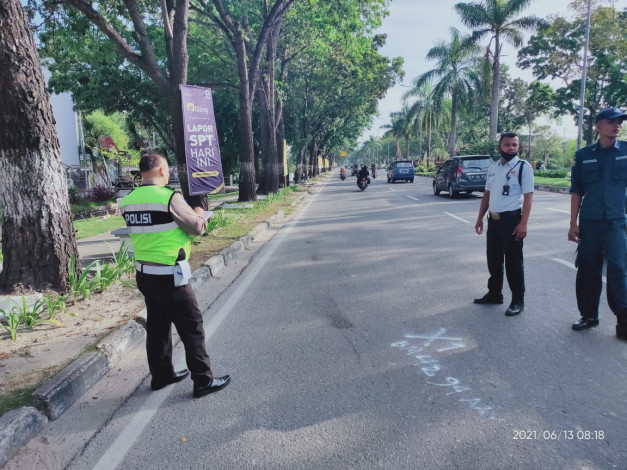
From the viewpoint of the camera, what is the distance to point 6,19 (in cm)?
514

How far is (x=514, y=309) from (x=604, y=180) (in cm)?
156

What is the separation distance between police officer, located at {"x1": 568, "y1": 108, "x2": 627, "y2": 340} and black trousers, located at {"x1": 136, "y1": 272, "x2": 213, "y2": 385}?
3.43 metres

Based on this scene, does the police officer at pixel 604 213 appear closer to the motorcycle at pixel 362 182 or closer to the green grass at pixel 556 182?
the green grass at pixel 556 182

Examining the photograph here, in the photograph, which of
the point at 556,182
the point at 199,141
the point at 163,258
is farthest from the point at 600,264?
the point at 556,182

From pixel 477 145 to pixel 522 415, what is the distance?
35.1 m

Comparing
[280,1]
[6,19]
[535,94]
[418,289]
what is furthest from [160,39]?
[535,94]

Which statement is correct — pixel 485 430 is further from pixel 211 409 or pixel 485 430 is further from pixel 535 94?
pixel 535 94

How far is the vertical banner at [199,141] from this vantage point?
402 inches

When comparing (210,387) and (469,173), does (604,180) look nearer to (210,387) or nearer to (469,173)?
(210,387)

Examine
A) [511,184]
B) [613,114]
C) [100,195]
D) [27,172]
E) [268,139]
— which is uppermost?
[268,139]

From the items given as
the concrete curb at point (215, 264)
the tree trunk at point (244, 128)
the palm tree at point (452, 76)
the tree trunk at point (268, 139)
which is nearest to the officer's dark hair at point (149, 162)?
the concrete curb at point (215, 264)

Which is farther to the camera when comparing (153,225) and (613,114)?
(613,114)

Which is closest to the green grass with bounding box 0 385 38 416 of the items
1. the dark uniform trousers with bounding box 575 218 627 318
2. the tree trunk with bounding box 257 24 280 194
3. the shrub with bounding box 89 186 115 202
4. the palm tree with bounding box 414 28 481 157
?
the dark uniform trousers with bounding box 575 218 627 318

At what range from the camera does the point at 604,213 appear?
418cm
